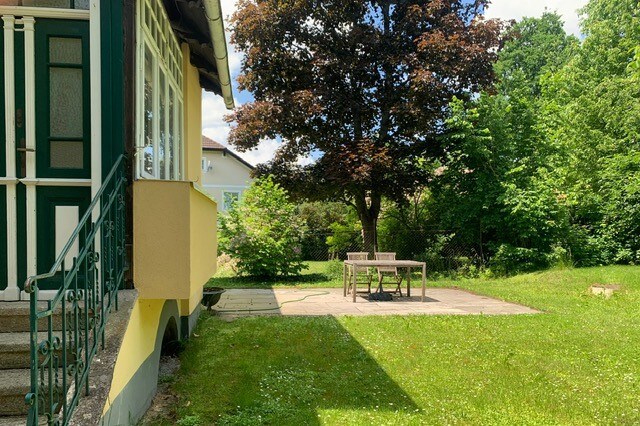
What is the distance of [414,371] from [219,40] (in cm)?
427

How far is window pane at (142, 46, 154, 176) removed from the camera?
3.87m

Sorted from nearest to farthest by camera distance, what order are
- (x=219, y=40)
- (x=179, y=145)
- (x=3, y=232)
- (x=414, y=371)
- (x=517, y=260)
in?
(x=3, y=232) → (x=219, y=40) → (x=414, y=371) → (x=179, y=145) → (x=517, y=260)

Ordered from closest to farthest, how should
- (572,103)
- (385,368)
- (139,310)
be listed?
1. (139,310)
2. (385,368)
3. (572,103)

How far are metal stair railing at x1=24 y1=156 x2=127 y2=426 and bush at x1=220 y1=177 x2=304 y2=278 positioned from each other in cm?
983

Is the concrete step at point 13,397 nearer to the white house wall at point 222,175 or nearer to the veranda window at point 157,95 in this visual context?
the veranda window at point 157,95

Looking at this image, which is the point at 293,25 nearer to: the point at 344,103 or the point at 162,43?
the point at 344,103

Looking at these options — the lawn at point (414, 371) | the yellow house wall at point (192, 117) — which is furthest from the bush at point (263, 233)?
the yellow house wall at point (192, 117)

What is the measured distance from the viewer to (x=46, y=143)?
3344 mm

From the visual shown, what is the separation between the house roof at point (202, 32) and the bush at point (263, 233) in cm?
651

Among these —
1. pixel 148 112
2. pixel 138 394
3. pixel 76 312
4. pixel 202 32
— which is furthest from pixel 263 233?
pixel 76 312

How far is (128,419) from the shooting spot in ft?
10.6

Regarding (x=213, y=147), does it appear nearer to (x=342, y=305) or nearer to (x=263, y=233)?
(x=263, y=233)

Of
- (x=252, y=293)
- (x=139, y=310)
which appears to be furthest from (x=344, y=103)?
(x=139, y=310)

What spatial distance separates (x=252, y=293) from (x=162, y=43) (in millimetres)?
7762
